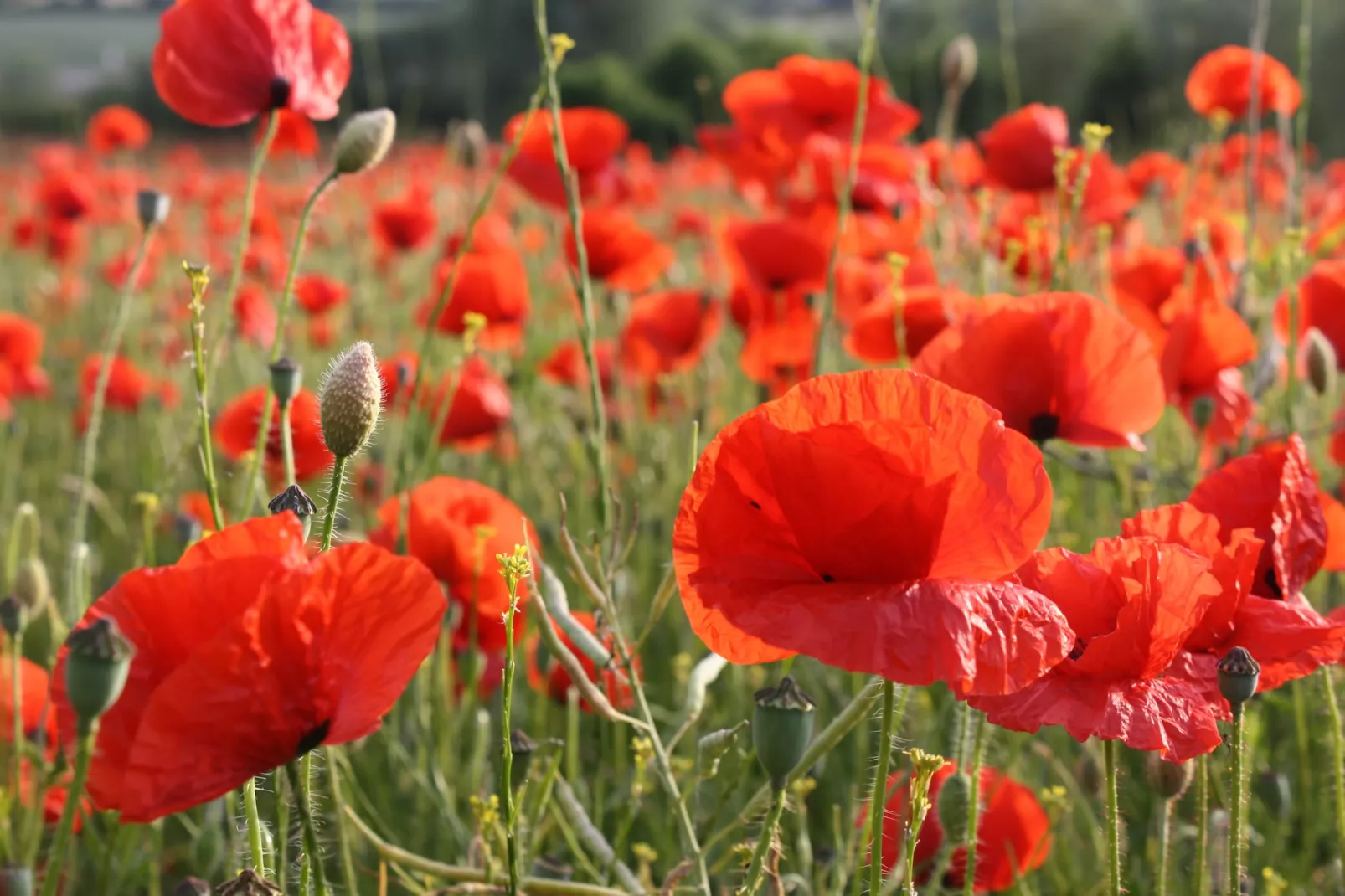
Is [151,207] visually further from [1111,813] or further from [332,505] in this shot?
[1111,813]

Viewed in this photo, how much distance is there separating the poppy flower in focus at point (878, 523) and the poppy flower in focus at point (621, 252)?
1892mm

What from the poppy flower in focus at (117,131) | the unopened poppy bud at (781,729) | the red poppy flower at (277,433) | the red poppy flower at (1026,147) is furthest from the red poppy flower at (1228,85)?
the poppy flower in focus at (117,131)

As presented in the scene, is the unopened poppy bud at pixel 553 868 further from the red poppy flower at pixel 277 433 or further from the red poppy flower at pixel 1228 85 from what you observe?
the red poppy flower at pixel 1228 85

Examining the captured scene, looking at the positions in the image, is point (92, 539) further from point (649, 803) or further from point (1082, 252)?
point (1082, 252)

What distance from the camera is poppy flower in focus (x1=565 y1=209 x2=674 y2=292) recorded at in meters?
2.60

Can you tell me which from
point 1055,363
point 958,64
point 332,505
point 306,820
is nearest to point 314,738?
point 306,820

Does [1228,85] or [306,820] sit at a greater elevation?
[1228,85]

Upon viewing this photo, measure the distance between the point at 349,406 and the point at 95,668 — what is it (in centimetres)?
32

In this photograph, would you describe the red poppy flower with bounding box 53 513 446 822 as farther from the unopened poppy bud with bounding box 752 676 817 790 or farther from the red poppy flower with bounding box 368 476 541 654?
the red poppy flower with bounding box 368 476 541 654

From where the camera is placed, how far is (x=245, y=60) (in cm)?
130

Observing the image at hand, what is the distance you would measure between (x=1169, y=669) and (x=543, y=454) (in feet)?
7.26

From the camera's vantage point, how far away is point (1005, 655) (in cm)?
71

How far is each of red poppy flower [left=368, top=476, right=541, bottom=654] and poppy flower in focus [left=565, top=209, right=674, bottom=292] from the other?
119cm

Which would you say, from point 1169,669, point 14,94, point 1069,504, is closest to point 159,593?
point 1169,669
